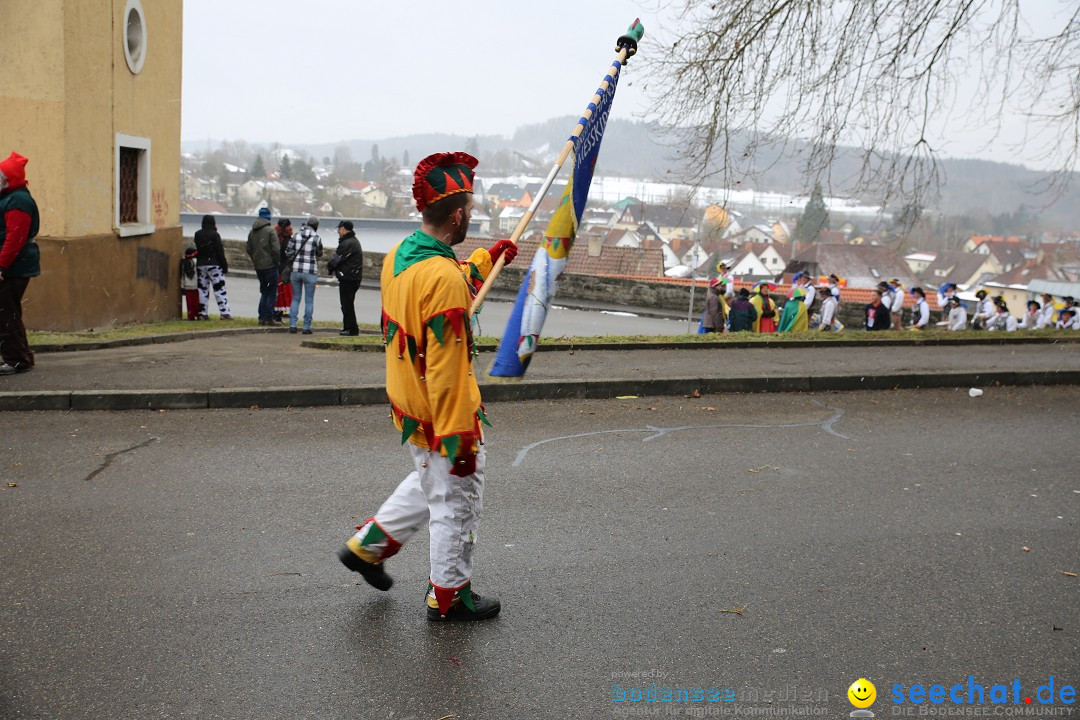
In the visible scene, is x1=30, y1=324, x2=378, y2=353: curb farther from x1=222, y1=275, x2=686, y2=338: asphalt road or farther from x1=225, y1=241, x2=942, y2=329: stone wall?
x1=225, y1=241, x2=942, y2=329: stone wall

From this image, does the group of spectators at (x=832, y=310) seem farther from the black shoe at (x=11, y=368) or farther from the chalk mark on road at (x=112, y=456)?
the chalk mark on road at (x=112, y=456)

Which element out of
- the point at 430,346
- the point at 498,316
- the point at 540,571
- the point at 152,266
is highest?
the point at 430,346

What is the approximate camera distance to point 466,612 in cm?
444

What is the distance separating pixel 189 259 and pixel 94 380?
7619 millimetres

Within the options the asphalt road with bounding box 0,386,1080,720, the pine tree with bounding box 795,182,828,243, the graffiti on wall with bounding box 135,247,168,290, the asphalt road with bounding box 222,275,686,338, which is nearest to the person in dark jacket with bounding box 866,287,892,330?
the asphalt road with bounding box 222,275,686,338

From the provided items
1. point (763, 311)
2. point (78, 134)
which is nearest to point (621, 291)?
point (763, 311)

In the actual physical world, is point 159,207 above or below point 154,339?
above

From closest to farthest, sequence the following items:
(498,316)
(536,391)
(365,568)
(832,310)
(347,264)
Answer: (365,568) < (536,391) < (347,264) < (832,310) < (498,316)

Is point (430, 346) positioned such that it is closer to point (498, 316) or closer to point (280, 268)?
point (280, 268)

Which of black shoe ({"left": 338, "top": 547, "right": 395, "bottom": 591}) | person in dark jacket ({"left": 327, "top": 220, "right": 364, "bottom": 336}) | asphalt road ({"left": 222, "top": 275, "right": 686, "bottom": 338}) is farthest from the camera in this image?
asphalt road ({"left": 222, "top": 275, "right": 686, "bottom": 338})

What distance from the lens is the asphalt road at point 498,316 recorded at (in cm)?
2131

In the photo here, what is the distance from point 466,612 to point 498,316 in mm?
19380

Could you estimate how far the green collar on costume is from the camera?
4156mm

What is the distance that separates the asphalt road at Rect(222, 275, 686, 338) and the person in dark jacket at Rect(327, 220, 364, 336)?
543 centimetres
